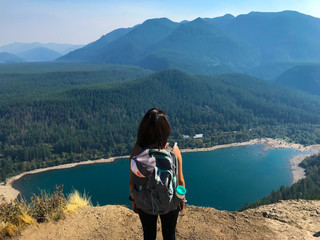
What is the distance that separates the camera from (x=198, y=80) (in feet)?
374

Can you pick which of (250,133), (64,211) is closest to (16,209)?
(64,211)

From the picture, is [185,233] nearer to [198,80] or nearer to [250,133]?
[250,133]

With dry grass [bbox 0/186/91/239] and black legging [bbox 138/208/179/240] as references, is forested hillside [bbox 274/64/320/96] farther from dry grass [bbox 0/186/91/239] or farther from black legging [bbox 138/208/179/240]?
black legging [bbox 138/208/179/240]

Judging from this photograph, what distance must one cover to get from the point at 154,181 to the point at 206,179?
4454cm

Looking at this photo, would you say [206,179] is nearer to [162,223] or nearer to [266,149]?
[266,149]

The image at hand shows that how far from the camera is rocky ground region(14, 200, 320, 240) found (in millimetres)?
5016

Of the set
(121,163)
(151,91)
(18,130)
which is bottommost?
(121,163)

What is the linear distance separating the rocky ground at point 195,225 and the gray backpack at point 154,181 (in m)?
2.39

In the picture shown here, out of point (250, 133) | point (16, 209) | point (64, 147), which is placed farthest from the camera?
point (250, 133)

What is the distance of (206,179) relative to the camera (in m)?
45.4

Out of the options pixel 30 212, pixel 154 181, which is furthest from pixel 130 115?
pixel 154 181

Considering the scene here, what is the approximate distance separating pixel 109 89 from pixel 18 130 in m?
38.4

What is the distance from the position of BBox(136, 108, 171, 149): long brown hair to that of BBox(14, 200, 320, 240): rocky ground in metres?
2.73

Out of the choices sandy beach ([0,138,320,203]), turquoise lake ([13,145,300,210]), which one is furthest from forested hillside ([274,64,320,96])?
turquoise lake ([13,145,300,210])
